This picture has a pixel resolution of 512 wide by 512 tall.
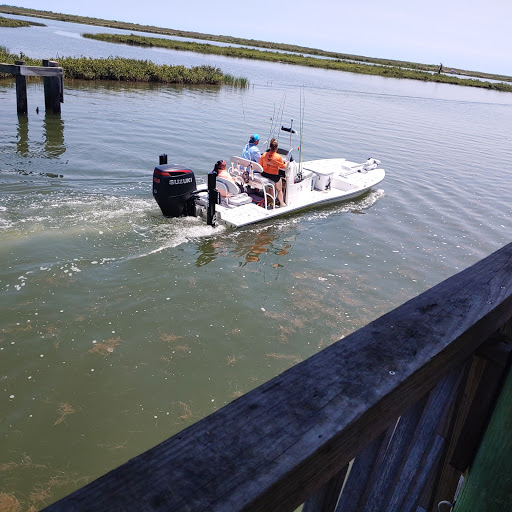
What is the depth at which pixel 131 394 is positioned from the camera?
522 centimetres

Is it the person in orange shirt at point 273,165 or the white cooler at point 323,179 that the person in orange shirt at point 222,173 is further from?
the white cooler at point 323,179

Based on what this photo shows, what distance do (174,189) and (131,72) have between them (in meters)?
24.0

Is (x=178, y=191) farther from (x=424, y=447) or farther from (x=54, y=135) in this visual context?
(x=54, y=135)

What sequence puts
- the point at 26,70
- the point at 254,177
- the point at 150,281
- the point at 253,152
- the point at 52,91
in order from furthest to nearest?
the point at 52,91
the point at 26,70
the point at 253,152
the point at 254,177
the point at 150,281

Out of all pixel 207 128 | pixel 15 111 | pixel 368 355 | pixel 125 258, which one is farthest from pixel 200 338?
pixel 15 111

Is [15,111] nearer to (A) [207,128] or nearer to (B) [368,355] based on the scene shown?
(A) [207,128]

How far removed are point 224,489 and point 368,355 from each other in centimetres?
47

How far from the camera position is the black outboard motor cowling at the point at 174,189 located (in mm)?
9070

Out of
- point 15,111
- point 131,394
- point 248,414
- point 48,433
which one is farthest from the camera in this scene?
point 15,111

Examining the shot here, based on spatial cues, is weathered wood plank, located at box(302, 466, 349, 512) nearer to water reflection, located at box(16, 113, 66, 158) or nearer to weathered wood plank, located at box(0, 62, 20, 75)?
water reflection, located at box(16, 113, 66, 158)

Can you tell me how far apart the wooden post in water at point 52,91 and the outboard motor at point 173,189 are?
11905 mm

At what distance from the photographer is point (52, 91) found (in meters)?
18.7

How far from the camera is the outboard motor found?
9.07 m

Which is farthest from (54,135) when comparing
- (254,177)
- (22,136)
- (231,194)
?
(254,177)
